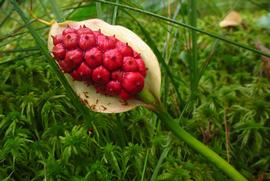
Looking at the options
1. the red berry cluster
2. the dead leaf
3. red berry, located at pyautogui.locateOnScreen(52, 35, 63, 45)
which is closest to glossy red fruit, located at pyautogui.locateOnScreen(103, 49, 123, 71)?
the red berry cluster

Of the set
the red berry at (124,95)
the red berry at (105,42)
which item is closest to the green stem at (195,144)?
the red berry at (124,95)

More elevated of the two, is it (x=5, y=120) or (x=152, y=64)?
(x=152, y=64)

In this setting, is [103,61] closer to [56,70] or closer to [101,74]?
[101,74]

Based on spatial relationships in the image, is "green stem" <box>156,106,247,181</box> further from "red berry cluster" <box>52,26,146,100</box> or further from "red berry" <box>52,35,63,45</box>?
"red berry" <box>52,35,63,45</box>

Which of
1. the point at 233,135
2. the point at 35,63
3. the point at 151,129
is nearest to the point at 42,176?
the point at 151,129

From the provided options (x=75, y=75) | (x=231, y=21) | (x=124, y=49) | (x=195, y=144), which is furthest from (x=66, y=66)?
(x=231, y=21)

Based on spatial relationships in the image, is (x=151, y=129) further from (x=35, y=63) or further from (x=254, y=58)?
(x=254, y=58)
